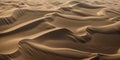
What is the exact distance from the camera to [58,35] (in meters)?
1.38

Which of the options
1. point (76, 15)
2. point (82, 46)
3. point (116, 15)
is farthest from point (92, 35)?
point (116, 15)

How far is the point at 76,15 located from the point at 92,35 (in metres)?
0.42

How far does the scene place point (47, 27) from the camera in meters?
1.48

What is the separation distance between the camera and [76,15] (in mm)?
1793

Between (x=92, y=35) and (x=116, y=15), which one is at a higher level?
(x=116, y=15)

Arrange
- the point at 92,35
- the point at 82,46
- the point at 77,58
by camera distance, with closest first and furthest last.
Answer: the point at 77,58, the point at 82,46, the point at 92,35

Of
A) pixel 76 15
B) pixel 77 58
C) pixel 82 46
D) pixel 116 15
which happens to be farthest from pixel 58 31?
pixel 116 15

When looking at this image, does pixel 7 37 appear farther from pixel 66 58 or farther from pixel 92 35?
pixel 92 35

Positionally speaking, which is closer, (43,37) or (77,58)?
(77,58)

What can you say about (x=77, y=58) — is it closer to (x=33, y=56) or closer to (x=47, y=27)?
(x=33, y=56)

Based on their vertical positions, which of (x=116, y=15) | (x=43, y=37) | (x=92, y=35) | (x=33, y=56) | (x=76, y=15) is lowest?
(x=33, y=56)

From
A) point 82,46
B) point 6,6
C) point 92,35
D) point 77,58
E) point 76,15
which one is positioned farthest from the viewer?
point 6,6

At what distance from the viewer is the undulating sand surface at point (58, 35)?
1.17 meters

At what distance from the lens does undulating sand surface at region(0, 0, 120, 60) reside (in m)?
1.17
